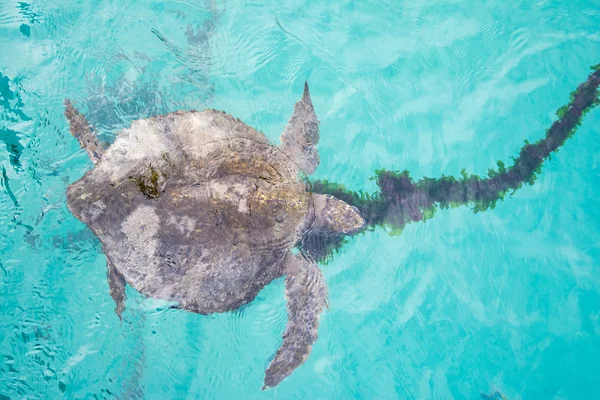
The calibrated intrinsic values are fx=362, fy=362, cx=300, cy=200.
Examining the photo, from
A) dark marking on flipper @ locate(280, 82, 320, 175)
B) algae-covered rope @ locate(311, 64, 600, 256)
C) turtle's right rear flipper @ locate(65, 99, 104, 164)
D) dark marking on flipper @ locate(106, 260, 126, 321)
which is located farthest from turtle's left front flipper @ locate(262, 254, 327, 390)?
turtle's right rear flipper @ locate(65, 99, 104, 164)

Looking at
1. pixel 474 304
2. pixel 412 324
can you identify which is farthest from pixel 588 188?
pixel 412 324

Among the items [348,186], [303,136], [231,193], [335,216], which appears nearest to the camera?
[231,193]

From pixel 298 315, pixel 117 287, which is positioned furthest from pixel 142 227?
pixel 298 315

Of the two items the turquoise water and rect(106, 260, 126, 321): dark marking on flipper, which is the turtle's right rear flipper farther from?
rect(106, 260, 126, 321): dark marking on flipper

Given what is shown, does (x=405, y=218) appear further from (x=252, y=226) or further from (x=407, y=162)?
(x=252, y=226)

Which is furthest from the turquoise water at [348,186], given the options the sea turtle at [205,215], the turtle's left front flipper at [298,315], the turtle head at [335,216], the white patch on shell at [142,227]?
the white patch on shell at [142,227]

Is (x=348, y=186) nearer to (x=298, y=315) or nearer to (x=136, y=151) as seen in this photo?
(x=298, y=315)
